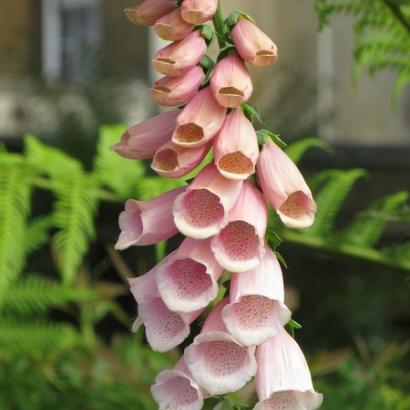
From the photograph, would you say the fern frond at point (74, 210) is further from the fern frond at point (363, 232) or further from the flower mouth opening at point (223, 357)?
the flower mouth opening at point (223, 357)

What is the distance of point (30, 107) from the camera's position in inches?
132

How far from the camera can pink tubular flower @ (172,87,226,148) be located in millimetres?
459

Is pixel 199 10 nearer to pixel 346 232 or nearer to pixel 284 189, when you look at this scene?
pixel 284 189

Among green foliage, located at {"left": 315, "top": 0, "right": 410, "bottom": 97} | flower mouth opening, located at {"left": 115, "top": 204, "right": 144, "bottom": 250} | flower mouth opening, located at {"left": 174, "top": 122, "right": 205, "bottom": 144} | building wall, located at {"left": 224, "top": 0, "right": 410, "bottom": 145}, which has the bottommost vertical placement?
building wall, located at {"left": 224, "top": 0, "right": 410, "bottom": 145}

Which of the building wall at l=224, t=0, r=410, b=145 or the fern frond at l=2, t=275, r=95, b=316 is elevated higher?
the fern frond at l=2, t=275, r=95, b=316

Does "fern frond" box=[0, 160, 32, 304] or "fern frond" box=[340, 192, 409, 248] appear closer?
"fern frond" box=[340, 192, 409, 248]

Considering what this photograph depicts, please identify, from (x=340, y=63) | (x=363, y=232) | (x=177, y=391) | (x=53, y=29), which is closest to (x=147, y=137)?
(x=177, y=391)

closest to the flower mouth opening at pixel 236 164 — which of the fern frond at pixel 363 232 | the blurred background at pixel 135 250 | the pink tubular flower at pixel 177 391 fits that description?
the pink tubular flower at pixel 177 391

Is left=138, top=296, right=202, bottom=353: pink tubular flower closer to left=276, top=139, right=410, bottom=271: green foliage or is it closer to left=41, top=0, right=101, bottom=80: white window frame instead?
left=276, top=139, right=410, bottom=271: green foliage

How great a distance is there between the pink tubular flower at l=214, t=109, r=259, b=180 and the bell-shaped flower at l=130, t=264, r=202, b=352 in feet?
0.19

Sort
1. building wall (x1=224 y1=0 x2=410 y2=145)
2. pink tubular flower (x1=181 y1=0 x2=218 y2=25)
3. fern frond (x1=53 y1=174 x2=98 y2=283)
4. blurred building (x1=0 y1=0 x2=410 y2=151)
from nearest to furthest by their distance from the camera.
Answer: pink tubular flower (x1=181 y1=0 x2=218 y2=25), fern frond (x1=53 y1=174 x2=98 y2=283), blurred building (x1=0 y1=0 x2=410 y2=151), building wall (x1=224 y1=0 x2=410 y2=145)

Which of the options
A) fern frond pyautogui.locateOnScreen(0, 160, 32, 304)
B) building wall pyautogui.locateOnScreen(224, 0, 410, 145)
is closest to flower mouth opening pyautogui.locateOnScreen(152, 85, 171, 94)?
fern frond pyautogui.locateOnScreen(0, 160, 32, 304)

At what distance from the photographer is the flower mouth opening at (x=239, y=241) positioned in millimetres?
458

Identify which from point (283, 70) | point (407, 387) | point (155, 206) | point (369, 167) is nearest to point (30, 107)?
point (283, 70)
